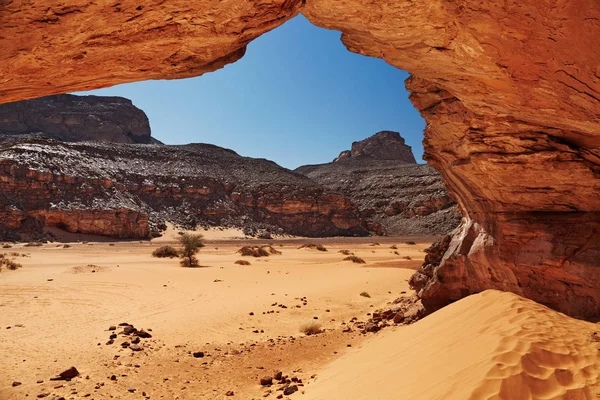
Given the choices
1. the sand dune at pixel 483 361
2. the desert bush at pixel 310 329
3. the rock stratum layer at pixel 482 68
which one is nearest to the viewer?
the sand dune at pixel 483 361

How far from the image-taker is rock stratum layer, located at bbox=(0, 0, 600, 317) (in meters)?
4.20

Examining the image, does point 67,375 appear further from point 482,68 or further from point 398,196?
point 398,196

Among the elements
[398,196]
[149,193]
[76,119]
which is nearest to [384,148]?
[398,196]

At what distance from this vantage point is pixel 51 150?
49812mm

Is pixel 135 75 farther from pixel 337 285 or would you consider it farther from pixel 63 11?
pixel 337 285

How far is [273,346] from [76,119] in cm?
10582

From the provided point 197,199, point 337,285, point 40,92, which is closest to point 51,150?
point 197,199

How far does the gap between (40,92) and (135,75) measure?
4.61 feet

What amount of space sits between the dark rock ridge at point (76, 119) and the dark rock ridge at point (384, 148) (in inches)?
2654

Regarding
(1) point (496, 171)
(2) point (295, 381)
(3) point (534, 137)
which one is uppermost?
(3) point (534, 137)

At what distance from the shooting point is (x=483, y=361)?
3.83 meters

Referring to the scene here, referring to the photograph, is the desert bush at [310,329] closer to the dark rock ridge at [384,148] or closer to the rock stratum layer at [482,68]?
the rock stratum layer at [482,68]

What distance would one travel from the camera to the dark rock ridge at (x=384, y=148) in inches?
4909

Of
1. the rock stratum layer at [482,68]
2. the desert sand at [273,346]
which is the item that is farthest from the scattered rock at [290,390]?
the rock stratum layer at [482,68]
